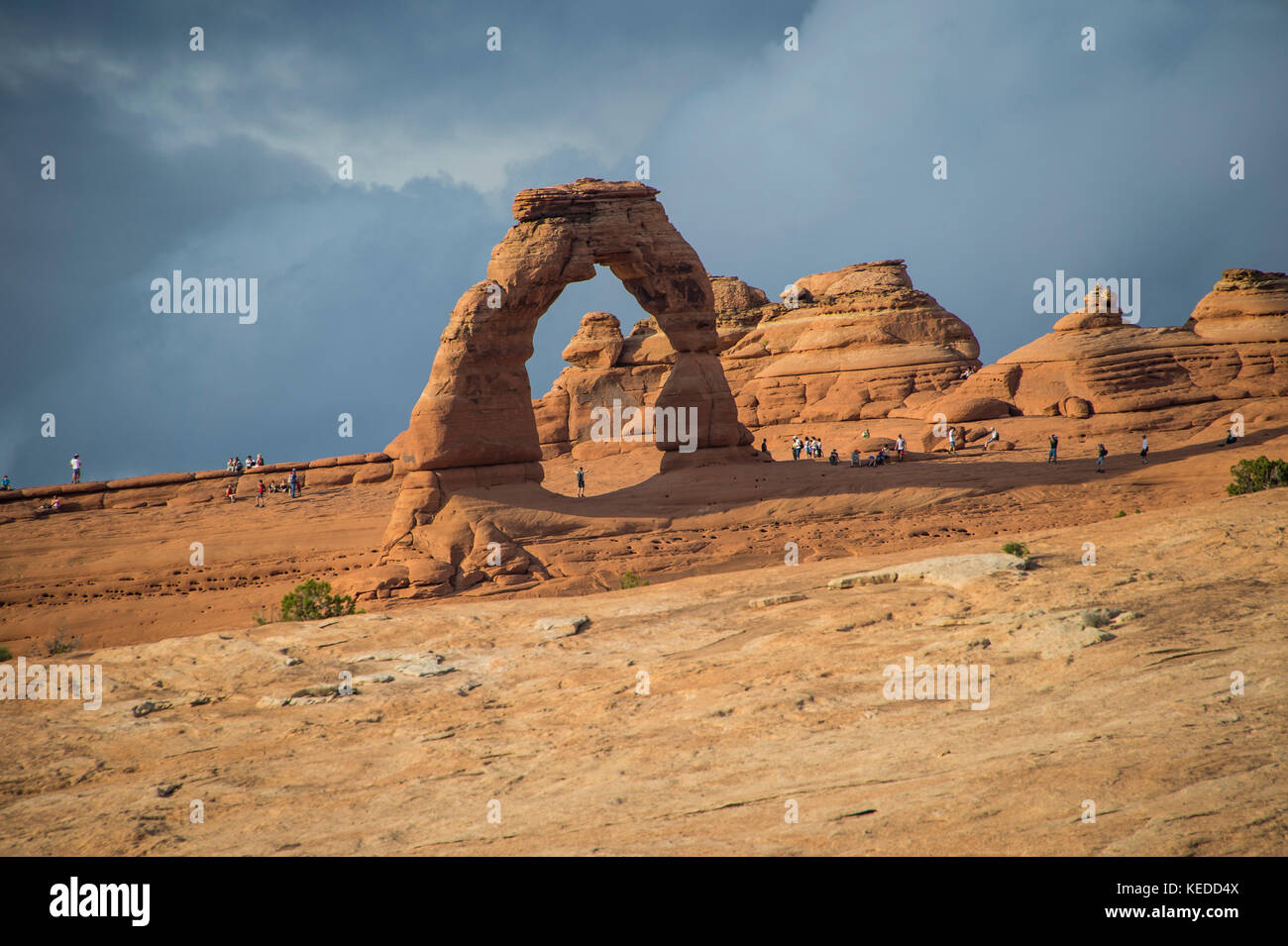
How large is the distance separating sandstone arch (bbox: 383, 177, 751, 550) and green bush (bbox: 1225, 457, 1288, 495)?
12107 millimetres

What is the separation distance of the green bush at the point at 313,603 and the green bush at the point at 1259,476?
18.1 metres

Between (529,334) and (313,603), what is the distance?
968 centimetres

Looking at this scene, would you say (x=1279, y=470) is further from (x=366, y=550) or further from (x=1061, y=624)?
(x=366, y=550)

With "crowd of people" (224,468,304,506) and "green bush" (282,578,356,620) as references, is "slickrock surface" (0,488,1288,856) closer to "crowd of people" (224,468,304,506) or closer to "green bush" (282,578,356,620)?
"green bush" (282,578,356,620)

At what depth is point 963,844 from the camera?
4.93m

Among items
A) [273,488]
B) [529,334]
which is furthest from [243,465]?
[529,334]

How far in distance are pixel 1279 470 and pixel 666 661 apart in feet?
51.1

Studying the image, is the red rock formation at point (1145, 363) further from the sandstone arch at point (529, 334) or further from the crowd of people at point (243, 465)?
the crowd of people at point (243, 465)

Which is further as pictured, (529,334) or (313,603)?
(529,334)

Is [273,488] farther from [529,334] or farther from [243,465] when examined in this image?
[529,334]

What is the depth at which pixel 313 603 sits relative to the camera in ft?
60.7

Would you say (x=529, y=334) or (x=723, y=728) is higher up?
(x=529, y=334)

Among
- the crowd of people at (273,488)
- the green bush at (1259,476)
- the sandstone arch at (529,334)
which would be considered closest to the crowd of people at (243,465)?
the crowd of people at (273,488)
